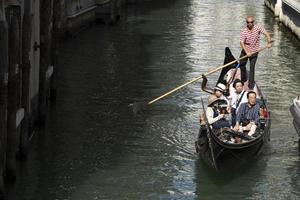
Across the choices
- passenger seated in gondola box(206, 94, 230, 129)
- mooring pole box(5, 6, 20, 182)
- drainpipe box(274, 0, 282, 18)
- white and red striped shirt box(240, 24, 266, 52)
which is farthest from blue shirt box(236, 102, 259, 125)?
drainpipe box(274, 0, 282, 18)

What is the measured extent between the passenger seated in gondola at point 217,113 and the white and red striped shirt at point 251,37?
2329 millimetres

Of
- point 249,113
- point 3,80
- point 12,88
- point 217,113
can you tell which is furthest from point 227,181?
point 3,80

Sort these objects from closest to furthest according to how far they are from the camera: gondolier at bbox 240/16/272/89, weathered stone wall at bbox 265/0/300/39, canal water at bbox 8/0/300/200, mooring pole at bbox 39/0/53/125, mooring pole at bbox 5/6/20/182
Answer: mooring pole at bbox 5/6/20/182
canal water at bbox 8/0/300/200
mooring pole at bbox 39/0/53/125
gondolier at bbox 240/16/272/89
weathered stone wall at bbox 265/0/300/39

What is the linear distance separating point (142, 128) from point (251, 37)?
8.16ft

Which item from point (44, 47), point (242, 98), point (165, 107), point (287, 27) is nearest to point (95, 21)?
point (287, 27)

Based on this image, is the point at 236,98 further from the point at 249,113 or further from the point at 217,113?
the point at 217,113

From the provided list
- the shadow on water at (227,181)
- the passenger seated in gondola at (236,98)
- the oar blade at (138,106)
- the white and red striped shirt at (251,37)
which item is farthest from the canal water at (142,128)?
the white and red striped shirt at (251,37)

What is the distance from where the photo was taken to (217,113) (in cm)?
1173

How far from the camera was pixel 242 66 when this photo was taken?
14.6 meters

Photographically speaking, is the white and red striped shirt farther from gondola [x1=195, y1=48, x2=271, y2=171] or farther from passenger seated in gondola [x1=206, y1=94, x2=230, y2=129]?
gondola [x1=195, y1=48, x2=271, y2=171]

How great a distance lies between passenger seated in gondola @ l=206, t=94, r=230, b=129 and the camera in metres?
11.5

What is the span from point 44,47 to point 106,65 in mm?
6901

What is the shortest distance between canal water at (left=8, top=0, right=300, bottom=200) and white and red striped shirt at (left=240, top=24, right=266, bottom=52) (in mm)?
1501

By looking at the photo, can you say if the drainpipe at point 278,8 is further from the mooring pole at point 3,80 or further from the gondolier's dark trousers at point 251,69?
the mooring pole at point 3,80
